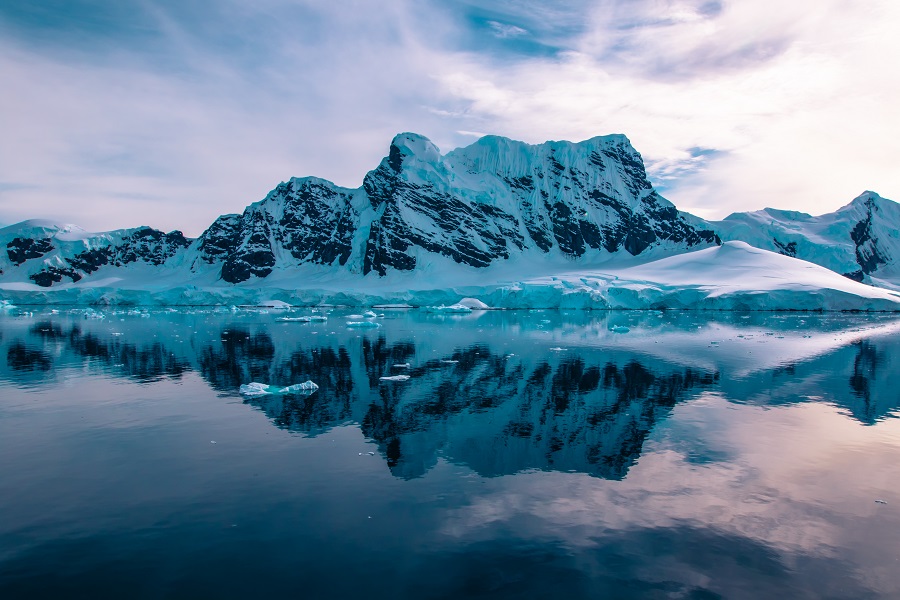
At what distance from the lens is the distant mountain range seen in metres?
120

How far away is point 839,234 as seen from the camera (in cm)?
14700

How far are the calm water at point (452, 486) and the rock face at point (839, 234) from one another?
136949mm

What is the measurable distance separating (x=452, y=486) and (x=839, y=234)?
17369 cm

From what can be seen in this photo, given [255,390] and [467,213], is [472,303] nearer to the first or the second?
[467,213]

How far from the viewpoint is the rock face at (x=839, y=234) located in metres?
136

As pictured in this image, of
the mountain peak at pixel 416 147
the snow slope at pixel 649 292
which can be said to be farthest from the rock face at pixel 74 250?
the mountain peak at pixel 416 147

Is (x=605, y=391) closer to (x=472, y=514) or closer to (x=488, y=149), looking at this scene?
(x=472, y=514)

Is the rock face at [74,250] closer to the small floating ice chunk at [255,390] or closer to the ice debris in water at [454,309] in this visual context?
the ice debris in water at [454,309]

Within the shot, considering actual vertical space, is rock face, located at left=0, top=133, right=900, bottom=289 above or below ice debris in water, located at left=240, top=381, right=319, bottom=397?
above

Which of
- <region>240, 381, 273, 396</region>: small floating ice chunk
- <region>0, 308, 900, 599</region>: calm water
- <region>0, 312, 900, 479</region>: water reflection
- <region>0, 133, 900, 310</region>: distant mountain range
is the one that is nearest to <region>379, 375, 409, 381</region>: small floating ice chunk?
<region>0, 312, 900, 479</region>: water reflection

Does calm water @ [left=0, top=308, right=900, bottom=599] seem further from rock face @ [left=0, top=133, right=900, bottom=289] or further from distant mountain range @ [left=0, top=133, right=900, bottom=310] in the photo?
rock face @ [left=0, top=133, right=900, bottom=289]

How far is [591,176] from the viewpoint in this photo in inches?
5335

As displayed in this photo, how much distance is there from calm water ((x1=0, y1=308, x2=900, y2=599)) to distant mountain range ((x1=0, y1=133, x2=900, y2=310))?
311 feet

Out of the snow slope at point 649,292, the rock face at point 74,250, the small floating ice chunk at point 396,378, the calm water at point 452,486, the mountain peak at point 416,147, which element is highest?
the mountain peak at point 416,147
